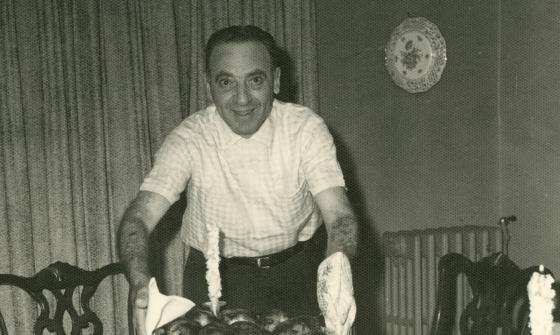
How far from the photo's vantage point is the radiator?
358 centimetres

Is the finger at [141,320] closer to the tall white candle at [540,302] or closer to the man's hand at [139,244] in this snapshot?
the man's hand at [139,244]

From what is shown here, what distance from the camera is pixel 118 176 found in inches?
126

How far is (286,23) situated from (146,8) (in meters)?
0.80

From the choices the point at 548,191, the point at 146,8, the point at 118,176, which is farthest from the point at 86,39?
the point at 548,191

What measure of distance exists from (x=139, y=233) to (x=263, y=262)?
575 mm

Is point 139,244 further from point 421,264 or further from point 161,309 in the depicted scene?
point 421,264

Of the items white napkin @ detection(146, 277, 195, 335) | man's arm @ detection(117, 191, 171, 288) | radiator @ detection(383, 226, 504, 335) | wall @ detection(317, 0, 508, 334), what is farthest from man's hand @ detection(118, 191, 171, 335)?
wall @ detection(317, 0, 508, 334)

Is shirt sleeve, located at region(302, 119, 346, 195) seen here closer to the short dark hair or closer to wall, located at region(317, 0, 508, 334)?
the short dark hair

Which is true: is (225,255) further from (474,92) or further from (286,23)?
(474,92)

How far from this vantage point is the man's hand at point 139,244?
1670 millimetres

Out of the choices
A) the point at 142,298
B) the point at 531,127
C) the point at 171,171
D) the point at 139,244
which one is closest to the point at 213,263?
the point at 142,298

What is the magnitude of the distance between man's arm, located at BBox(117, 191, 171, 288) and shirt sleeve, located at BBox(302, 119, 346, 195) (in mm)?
486

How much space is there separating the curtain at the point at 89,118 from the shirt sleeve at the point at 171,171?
911mm

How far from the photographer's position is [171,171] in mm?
2248
